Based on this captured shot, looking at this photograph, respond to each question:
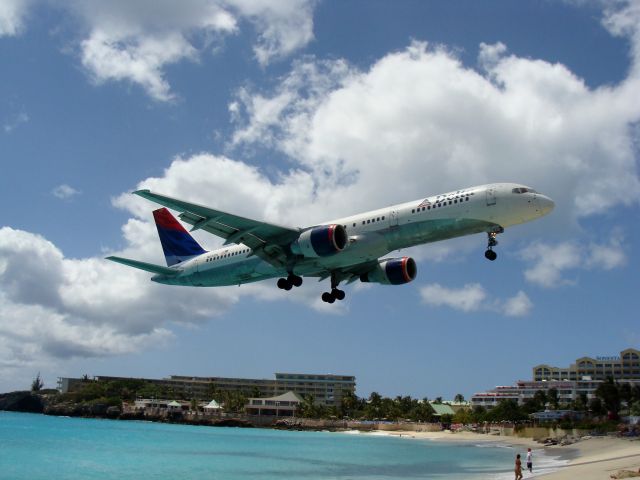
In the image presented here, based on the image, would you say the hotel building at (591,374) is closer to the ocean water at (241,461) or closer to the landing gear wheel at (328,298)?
the ocean water at (241,461)

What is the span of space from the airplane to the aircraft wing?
2.1 inches

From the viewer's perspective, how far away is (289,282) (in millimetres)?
40844

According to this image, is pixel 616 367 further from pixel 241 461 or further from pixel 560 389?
pixel 241 461

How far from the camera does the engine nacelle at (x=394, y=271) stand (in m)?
41.7

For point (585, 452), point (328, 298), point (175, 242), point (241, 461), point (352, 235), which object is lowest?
point (241, 461)

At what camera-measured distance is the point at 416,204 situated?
35469 millimetres

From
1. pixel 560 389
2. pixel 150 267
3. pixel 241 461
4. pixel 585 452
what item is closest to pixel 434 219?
pixel 150 267

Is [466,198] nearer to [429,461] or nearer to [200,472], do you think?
[200,472]

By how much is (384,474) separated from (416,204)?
4737cm

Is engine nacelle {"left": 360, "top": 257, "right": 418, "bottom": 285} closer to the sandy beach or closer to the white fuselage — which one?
the white fuselage

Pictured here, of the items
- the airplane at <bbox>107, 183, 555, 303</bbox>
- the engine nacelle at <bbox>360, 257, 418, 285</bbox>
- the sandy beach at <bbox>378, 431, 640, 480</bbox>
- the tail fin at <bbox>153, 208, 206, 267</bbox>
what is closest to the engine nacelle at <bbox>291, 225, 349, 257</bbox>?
the airplane at <bbox>107, 183, 555, 303</bbox>

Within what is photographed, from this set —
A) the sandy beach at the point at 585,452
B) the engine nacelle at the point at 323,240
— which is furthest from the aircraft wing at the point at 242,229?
the sandy beach at the point at 585,452

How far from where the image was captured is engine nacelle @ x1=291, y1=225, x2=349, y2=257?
35.1 metres

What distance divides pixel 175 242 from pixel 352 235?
1913 cm
